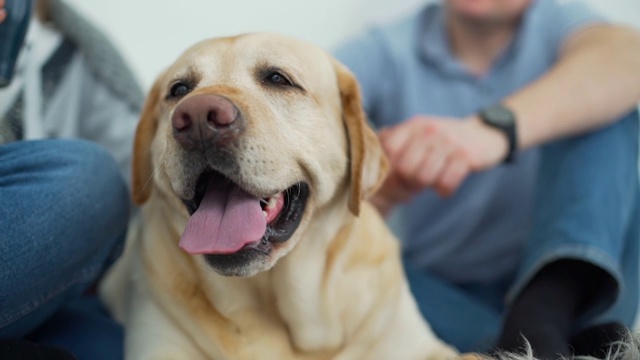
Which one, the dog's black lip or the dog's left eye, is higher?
the dog's left eye

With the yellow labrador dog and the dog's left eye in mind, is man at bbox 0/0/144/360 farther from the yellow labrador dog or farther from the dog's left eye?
the dog's left eye

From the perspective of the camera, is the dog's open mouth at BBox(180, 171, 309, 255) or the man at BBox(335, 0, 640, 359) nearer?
the dog's open mouth at BBox(180, 171, 309, 255)

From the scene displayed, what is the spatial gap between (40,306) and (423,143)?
845mm

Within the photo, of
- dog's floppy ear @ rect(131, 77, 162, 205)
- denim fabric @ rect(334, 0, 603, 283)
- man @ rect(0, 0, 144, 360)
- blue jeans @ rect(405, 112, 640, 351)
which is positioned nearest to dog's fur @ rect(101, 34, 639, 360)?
dog's floppy ear @ rect(131, 77, 162, 205)

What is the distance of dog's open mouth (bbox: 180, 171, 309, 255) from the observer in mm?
999

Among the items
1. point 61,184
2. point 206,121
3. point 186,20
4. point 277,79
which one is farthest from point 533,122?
point 186,20

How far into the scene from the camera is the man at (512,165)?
1447 mm

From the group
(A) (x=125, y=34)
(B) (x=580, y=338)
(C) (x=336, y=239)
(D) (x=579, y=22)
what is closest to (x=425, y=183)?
(C) (x=336, y=239)

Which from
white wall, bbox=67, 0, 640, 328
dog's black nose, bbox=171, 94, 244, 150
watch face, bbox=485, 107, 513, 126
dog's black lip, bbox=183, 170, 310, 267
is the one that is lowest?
white wall, bbox=67, 0, 640, 328

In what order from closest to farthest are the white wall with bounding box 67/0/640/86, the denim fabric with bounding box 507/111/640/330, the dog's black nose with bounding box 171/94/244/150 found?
the dog's black nose with bounding box 171/94/244/150 < the denim fabric with bounding box 507/111/640/330 < the white wall with bounding box 67/0/640/86

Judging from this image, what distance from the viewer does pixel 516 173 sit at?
1.97 metres

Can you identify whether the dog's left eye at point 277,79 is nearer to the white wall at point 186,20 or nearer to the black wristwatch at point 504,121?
the black wristwatch at point 504,121

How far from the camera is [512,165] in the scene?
6.43 feet

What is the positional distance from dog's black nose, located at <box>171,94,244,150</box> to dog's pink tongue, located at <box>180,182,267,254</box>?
11 centimetres
